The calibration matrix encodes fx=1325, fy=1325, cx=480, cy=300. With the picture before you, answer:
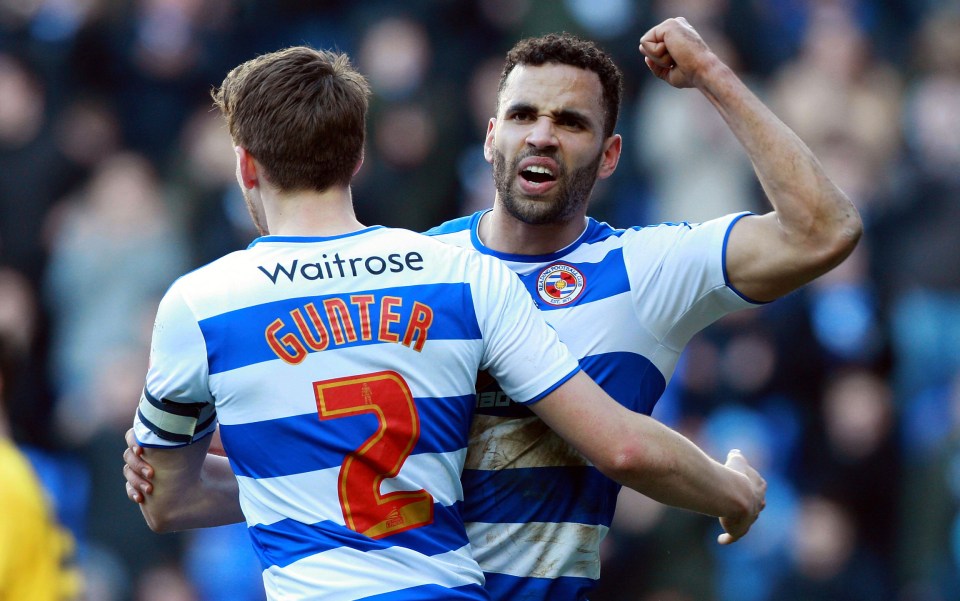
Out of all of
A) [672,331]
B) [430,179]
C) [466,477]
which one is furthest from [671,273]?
[430,179]

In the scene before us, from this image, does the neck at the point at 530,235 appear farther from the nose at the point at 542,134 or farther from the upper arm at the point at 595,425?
the upper arm at the point at 595,425

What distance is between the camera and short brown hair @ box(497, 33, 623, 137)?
380 centimetres

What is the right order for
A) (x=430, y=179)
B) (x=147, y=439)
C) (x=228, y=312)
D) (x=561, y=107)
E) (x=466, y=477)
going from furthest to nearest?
(x=430, y=179) < (x=561, y=107) < (x=466, y=477) < (x=147, y=439) < (x=228, y=312)

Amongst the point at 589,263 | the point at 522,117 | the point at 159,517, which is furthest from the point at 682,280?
the point at 159,517

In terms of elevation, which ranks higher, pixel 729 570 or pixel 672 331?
pixel 672 331

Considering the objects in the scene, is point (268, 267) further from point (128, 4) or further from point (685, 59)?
point (128, 4)

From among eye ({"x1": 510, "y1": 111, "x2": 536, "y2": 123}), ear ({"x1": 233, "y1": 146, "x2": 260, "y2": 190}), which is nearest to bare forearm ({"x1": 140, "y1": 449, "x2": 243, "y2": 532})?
ear ({"x1": 233, "y1": 146, "x2": 260, "y2": 190})

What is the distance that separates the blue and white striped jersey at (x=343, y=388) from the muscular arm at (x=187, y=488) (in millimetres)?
269

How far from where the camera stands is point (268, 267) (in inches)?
115

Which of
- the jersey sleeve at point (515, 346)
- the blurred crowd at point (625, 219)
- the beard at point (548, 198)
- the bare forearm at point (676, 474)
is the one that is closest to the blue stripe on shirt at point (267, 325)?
the jersey sleeve at point (515, 346)

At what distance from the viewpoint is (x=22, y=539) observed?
177 inches

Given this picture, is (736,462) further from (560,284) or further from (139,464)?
(139,464)

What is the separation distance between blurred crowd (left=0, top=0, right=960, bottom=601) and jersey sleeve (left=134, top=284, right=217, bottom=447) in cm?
407

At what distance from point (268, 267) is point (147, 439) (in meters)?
0.57
